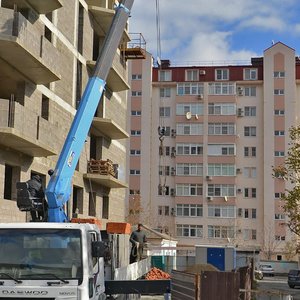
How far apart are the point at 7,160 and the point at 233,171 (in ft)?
174

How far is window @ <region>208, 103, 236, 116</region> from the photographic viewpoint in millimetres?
72756

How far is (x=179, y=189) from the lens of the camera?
72.7 m

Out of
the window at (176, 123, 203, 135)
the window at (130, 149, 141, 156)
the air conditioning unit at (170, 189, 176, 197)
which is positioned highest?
the window at (176, 123, 203, 135)

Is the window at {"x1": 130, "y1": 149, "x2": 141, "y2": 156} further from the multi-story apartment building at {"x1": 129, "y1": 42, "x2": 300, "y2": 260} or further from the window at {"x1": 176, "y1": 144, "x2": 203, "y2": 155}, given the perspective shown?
the window at {"x1": 176, "y1": 144, "x2": 203, "y2": 155}

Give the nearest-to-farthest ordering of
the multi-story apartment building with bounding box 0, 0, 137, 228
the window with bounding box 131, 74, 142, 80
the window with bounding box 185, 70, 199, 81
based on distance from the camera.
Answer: the multi-story apartment building with bounding box 0, 0, 137, 228, the window with bounding box 131, 74, 142, 80, the window with bounding box 185, 70, 199, 81

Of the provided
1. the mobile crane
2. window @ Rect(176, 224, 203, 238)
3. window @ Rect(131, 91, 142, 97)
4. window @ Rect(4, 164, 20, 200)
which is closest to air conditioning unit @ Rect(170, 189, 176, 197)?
window @ Rect(176, 224, 203, 238)

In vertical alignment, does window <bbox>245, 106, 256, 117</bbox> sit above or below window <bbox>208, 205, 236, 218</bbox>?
above

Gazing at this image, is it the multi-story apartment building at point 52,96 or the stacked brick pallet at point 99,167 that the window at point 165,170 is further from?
the stacked brick pallet at point 99,167

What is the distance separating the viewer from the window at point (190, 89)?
73.8m

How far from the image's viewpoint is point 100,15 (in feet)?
104

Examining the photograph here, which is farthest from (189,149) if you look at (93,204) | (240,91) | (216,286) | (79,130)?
(216,286)

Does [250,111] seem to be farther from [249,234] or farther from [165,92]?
[249,234]

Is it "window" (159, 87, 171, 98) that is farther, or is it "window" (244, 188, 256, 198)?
"window" (159, 87, 171, 98)

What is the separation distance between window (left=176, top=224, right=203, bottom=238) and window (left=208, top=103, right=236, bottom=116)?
14.0m
